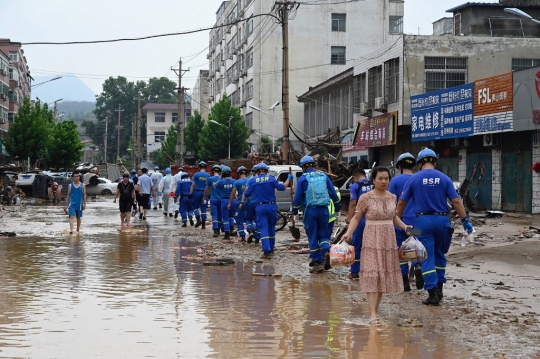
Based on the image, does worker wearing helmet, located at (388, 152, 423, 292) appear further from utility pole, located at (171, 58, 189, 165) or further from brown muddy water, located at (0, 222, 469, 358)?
utility pole, located at (171, 58, 189, 165)

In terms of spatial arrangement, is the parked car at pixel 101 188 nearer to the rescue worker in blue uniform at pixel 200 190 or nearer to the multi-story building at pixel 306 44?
the multi-story building at pixel 306 44

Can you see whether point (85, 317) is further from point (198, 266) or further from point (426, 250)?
point (198, 266)

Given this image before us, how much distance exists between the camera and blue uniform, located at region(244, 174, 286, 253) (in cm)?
1441

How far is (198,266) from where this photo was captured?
42.3ft

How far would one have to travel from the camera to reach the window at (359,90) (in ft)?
127

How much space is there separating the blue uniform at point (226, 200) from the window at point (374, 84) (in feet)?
61.0

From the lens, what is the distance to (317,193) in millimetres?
12328

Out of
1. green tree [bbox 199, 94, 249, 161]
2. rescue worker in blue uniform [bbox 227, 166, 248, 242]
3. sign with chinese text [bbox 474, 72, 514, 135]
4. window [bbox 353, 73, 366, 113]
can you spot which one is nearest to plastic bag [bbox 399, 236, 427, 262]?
rescue worker in blue uniform [bbox 227, 166, 248, 242]

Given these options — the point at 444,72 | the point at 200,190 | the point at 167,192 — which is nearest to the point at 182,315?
the point at 200,190

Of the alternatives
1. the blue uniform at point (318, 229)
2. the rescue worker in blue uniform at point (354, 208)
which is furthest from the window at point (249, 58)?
the rescue worker in blue uniform at point (354, 208)

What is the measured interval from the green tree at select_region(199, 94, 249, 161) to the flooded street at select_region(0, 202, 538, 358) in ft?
161

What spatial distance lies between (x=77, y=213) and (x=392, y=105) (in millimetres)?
18386

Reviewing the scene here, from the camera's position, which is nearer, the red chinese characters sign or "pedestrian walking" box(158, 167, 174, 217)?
"pedestrian walking" box(158, 167, 174, 217)

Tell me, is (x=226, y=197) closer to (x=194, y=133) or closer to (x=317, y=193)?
(x=317, y=193)
